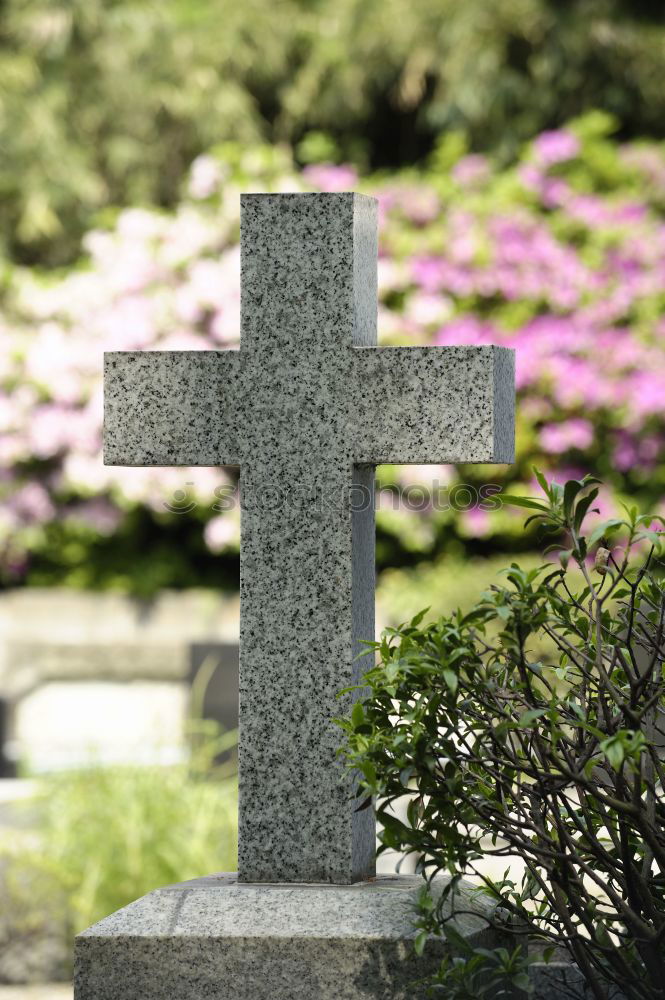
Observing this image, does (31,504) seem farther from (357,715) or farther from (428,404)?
(357,715)

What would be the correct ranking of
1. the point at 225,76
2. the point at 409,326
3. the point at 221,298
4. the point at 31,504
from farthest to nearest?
1. the point at 225,76
2. the point at 31,504
3. the point at 221,298
4. the point at 409,326

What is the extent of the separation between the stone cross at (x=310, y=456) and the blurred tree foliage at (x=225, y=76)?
8980mm

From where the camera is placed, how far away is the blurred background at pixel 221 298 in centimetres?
895

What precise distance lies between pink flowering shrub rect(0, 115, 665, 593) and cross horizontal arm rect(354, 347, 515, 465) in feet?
21.0

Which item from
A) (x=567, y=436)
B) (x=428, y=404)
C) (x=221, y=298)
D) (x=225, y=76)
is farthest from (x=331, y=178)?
(x=428, y=404)

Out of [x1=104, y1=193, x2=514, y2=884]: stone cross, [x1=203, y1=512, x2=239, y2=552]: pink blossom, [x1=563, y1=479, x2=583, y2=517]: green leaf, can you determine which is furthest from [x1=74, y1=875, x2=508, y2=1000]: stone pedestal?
[x1=203, y1=512, x2=239, y2=552]: pink blossom

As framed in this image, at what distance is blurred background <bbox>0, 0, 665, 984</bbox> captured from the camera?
8.95m

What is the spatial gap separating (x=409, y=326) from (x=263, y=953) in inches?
286

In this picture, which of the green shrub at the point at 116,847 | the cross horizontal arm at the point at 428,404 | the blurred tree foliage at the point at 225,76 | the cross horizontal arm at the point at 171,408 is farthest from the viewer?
the blurred tree foliage at the point at 225,76

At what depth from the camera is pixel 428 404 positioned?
256cm

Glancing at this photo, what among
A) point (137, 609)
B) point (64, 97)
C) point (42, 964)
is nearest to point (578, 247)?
point (137, 609)

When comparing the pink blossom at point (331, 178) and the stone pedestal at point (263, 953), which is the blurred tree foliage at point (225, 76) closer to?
the pink blossom at point (331, 178)

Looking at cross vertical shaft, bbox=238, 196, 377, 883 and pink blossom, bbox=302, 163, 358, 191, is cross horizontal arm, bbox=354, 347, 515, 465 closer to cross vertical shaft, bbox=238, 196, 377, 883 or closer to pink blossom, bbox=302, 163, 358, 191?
cross vertical shaft, bbox=238, 196, 377, 883

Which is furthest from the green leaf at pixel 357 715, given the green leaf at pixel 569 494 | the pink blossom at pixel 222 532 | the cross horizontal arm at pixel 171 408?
the pink blossom at pixel 222 532
